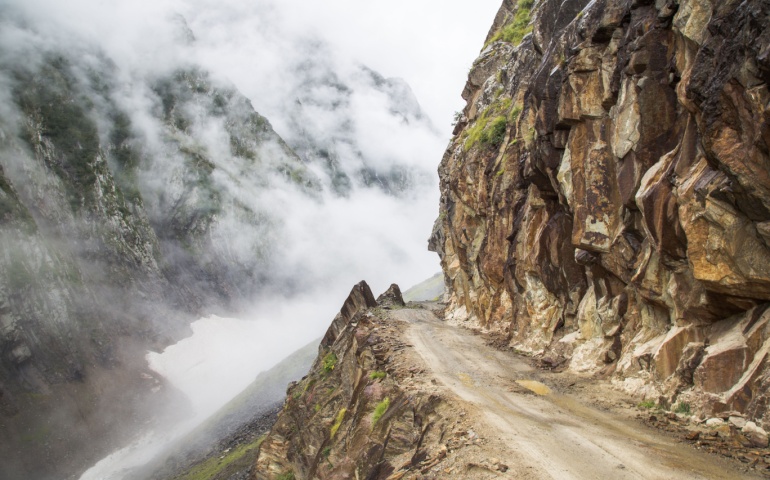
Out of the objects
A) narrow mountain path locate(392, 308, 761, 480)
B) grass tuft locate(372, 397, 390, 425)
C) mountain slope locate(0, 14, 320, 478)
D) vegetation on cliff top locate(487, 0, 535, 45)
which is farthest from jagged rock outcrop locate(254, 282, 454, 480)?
mountain slope locate(0, 14, 320, 478)

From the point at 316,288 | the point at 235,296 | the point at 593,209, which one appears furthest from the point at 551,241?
the point at 316,288

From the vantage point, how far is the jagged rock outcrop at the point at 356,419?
583 inches

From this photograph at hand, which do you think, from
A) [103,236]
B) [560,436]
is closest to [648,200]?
[560,436]

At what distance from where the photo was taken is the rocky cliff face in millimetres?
11258

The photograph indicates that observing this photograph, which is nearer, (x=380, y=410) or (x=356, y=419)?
(x=380, y=410)

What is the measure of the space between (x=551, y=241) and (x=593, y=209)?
6256 mm

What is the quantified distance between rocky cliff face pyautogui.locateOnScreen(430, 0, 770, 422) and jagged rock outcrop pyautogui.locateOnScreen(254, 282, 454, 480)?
26.4ft

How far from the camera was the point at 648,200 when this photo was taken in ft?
50.1

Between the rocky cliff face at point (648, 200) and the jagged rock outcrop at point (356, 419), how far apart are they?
8.03 meters

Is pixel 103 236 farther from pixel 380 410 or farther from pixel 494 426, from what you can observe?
pixel 494 426

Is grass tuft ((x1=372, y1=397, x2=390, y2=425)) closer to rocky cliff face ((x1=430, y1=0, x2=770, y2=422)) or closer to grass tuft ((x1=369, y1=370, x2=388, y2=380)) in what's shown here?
grass tuft ((x1=369, y1=370, x2=388, y2=380))

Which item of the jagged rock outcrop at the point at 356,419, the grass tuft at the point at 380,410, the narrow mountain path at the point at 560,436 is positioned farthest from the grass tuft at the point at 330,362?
the grass tuft at the point at 380,410

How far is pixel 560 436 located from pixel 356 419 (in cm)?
992

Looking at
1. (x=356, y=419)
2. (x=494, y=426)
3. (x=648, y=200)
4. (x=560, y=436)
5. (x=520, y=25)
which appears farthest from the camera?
(x=520, y=25)
